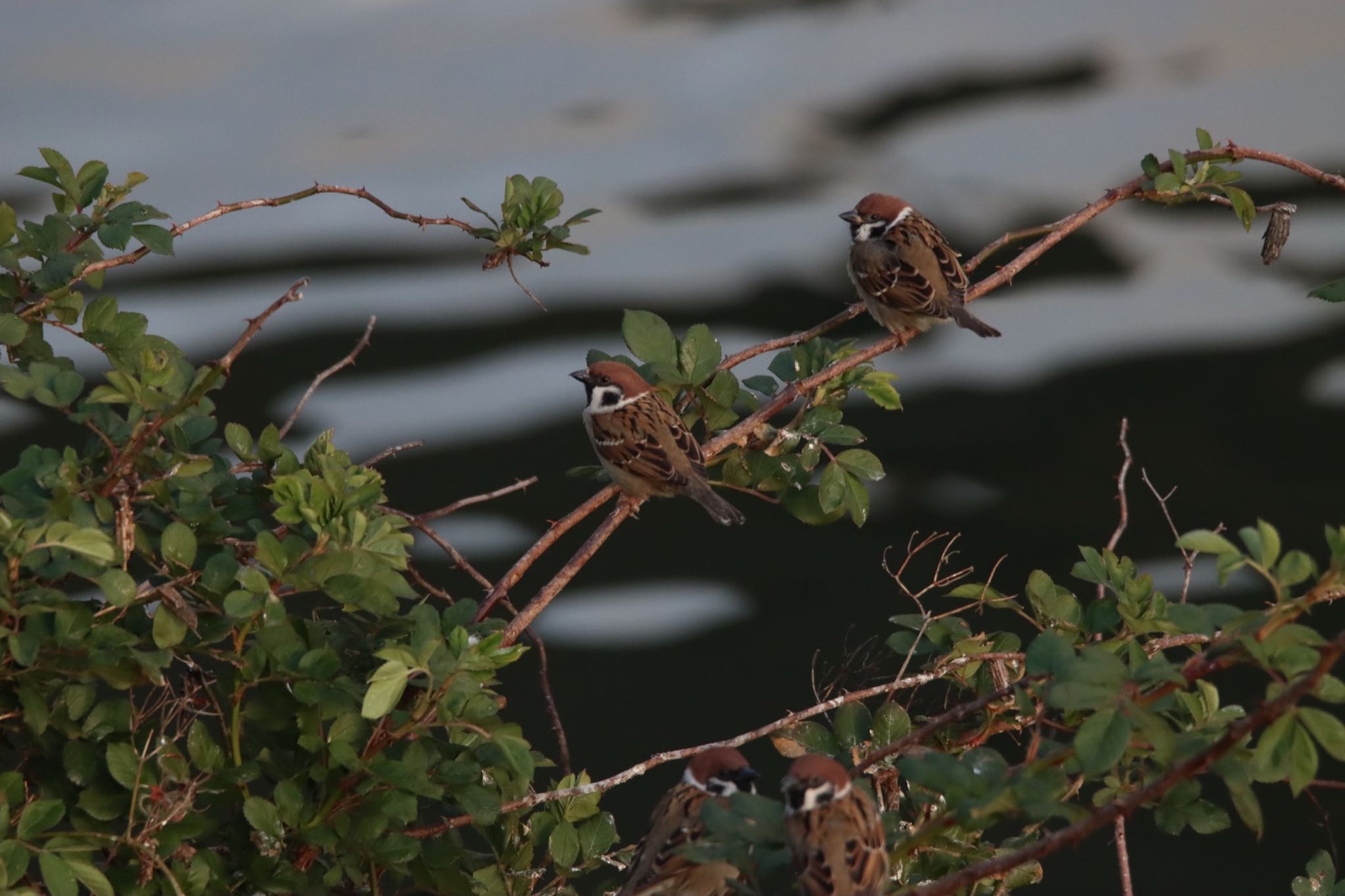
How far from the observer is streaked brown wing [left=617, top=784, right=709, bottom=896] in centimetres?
284

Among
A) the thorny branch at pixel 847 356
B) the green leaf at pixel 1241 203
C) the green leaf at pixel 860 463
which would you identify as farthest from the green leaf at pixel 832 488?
the green leaf at pixel 1241 203

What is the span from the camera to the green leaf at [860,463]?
10.4 feet

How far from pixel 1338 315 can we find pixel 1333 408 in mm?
374

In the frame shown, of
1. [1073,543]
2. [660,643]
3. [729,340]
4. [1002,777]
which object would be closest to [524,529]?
[660,643]

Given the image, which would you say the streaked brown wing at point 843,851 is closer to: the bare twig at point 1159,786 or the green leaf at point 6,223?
the bare twig at point 1159,786

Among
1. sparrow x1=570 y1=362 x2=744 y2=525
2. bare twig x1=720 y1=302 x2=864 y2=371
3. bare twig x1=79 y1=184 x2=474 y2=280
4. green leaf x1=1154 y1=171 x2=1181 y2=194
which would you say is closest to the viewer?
bare twig x1=79 y1=184 x2=474 y2=280

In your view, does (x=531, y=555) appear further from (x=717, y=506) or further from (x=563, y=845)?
(x=717, y=506)

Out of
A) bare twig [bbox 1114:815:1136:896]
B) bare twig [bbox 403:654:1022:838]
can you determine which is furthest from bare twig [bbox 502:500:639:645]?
bare twig [bbox 1114:815:1136:896]

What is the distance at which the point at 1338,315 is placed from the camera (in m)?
6.04

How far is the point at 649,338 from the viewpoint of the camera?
10.6ft

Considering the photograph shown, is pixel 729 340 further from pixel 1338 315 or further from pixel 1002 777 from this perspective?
pixel 1002 777

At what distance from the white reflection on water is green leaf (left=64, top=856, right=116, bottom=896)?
3.08 meters

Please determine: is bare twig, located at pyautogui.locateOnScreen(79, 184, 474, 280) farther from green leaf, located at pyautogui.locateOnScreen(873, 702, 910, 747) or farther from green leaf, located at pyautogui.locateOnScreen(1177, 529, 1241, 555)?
green leaf, located at pyautogui.locateOnScreen(1177, 529, 1241, 555)

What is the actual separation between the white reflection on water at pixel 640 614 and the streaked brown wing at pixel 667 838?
2130 millimetres
